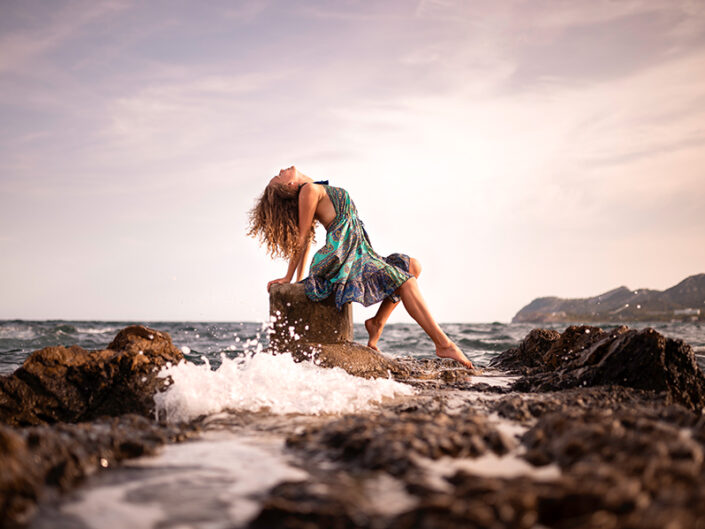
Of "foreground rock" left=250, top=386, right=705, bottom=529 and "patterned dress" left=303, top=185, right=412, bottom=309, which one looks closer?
"foreground rock" left=250, top=386, right=705, bottom=529

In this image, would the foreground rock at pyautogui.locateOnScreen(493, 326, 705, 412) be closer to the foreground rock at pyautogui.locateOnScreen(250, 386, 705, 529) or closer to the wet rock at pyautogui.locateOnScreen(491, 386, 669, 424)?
the wet rock at pyautogui.locateOnScreen(491, 386, 669, 424)

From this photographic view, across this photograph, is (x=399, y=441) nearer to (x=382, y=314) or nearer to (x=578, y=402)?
(x=578, y=402)

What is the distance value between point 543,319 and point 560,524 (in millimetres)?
37990

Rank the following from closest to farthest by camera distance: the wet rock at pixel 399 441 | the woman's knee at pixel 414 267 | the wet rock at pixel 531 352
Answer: the wet rock at pixel 399 441 < the woman's knee at pixel 414 267 < the wet rock at pixel 531 352

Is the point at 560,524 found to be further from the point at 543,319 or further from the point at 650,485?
the point at 543,319

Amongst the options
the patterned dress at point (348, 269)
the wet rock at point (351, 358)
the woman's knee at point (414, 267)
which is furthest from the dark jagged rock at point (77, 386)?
the woman's knee at point (414, 267)

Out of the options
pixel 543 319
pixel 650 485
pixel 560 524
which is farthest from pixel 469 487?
pixel 543 319

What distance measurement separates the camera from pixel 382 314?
6.44 meters

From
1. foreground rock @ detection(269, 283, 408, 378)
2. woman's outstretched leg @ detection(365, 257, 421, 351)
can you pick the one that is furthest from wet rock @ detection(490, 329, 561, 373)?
foreground rock @ detection(269, 283, 408, 378)

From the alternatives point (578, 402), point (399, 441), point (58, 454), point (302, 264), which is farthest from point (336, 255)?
point (58, 454)

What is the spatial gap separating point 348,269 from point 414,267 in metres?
0.90

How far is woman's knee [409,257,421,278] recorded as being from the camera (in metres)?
6.36

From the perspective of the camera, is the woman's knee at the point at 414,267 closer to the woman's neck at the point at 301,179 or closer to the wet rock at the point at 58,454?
the woman's neck at the point at 301,179

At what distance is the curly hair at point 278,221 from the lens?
6.52 meters
